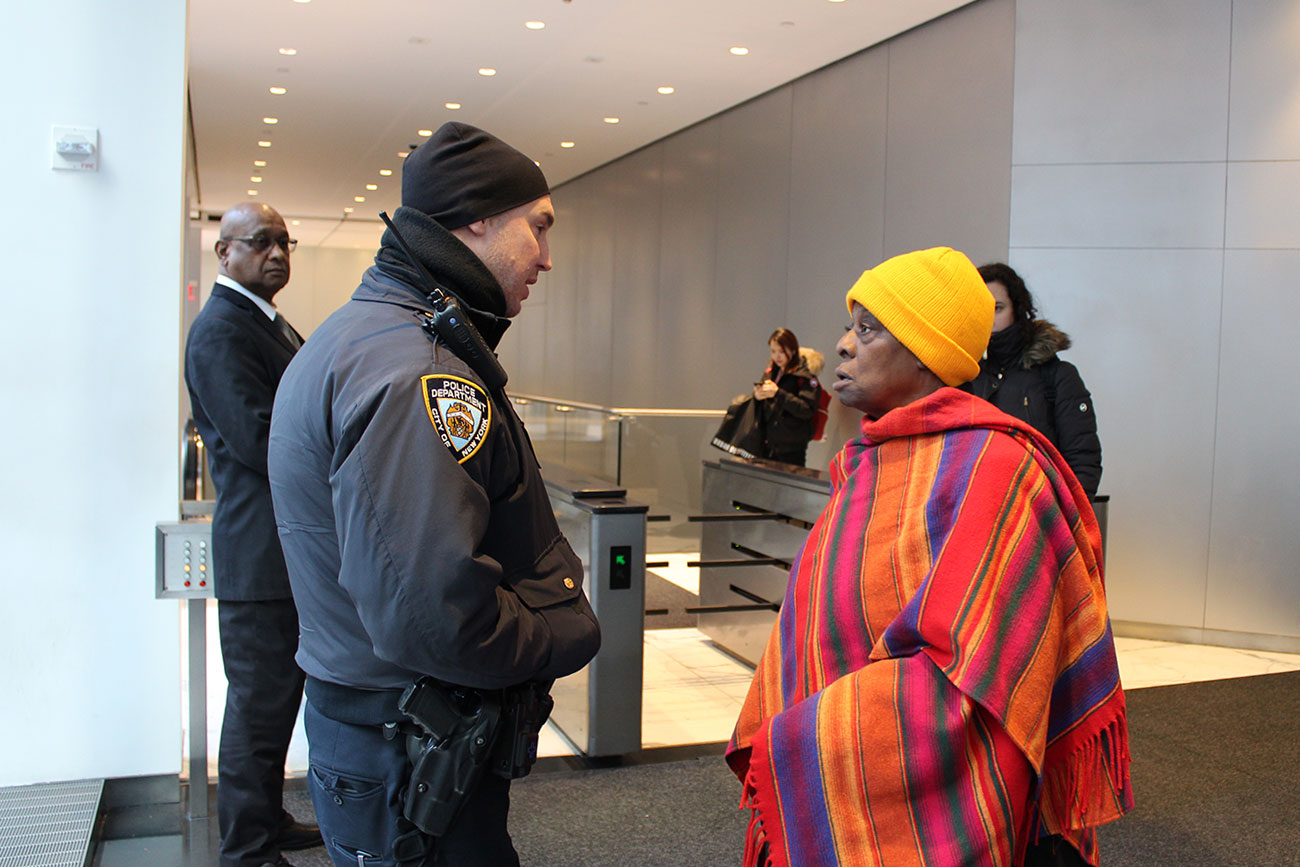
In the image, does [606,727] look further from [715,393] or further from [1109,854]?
[715,393]

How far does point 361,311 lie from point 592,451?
6.95 metres

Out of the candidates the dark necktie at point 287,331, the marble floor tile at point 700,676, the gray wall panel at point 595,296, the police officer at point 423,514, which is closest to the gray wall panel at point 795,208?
the gray wall panel at point 595,296

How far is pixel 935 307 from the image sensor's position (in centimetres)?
149

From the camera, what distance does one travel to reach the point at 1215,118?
582cm

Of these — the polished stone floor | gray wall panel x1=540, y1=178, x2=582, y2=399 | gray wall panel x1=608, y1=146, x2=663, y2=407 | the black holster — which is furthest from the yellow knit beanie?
gray wall panel x1=540, y1=178, x2=582, y2=399

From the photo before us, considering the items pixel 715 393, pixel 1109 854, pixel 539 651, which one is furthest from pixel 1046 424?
pixel 715 393

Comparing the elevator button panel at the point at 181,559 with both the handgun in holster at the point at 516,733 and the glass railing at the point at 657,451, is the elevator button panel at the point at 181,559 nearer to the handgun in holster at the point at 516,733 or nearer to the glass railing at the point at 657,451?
the handgun in holster at the point at 516,733

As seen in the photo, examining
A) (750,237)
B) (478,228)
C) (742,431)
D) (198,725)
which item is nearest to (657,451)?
(742,431)

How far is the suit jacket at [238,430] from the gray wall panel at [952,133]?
482cm

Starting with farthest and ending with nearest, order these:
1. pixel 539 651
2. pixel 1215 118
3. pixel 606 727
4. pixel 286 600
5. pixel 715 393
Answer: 1. pixel 715 393
2. pixel 1215 118
3. pixel 606 727
4. pixel 286 600
5. pixel 539 651

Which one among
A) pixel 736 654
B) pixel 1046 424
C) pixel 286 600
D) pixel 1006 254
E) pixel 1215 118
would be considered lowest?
pixel 736 654

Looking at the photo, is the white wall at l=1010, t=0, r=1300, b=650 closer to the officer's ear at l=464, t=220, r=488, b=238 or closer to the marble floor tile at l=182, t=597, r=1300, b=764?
the marble floor tile at l=182, t=597, r=1300, b=764

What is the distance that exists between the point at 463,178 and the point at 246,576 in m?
1.54

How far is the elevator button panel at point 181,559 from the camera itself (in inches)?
120
